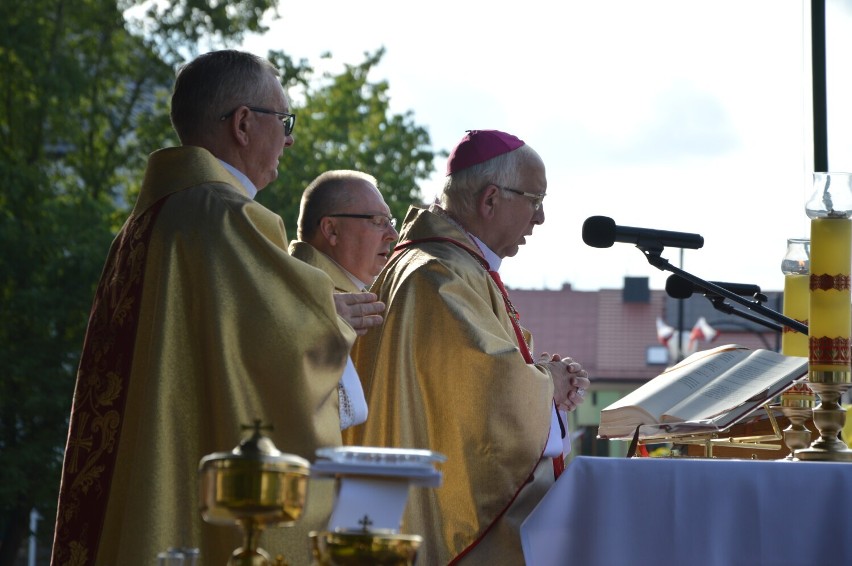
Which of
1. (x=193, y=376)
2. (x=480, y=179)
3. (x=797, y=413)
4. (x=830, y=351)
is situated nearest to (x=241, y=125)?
(x=193, y=376)

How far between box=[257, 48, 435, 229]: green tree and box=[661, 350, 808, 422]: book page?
52.3 ft

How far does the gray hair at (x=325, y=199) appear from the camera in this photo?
6.11m

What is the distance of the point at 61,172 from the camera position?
19234mm

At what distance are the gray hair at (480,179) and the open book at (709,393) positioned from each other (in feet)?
3.34

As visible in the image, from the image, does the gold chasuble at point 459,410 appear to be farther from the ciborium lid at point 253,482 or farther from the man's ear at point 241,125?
the ciborium lid at point 253,482

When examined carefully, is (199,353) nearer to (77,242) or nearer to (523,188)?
(523,188)

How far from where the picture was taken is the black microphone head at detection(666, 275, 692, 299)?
183 inches

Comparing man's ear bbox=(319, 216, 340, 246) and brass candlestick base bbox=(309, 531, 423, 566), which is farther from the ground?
man's ear bbox=(319, 216, 340, 246)

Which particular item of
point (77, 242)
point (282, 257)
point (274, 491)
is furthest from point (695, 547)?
point (77, 242)

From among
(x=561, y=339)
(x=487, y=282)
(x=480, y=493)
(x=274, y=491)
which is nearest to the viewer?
(x=274, y=491)

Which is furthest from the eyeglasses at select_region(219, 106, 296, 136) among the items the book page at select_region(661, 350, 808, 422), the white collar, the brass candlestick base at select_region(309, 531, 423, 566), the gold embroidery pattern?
the brass candlestick base at select_region(309, 531, 423, 566)

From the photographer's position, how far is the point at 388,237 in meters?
6.12

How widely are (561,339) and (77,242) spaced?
2999cm

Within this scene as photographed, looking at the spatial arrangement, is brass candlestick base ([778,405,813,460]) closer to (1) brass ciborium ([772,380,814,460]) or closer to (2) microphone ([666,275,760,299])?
(1) brass ciborium ([772,380,814,460])
